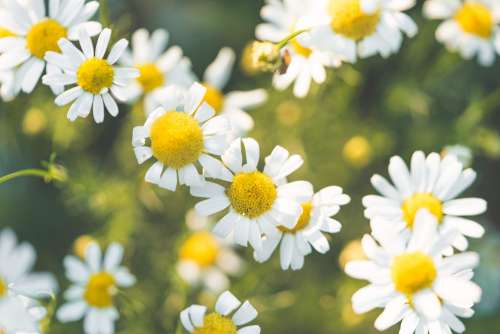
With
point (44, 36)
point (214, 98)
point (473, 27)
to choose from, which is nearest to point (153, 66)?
point (214, 98)

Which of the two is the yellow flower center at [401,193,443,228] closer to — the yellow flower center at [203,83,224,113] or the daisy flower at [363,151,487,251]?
the daisy flower at [363,151,487,251]

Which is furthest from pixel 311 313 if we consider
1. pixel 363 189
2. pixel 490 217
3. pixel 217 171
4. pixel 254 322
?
pixel 217 171

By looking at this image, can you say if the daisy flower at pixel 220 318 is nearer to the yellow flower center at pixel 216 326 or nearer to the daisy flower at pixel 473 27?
the yellow flower center at pixel 216 326

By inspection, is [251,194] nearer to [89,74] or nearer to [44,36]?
[89,74]

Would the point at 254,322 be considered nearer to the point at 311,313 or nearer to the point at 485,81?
the point at 311,313

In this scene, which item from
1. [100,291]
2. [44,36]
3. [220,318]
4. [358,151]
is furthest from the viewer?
[358,151]

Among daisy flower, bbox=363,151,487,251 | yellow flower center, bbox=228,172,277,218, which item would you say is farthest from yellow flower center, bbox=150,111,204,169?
daisy flower, bbox=363,151,487,251

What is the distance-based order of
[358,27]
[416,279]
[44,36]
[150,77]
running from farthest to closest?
[150,77]
[358,27]
[44,36]
[416,279]
